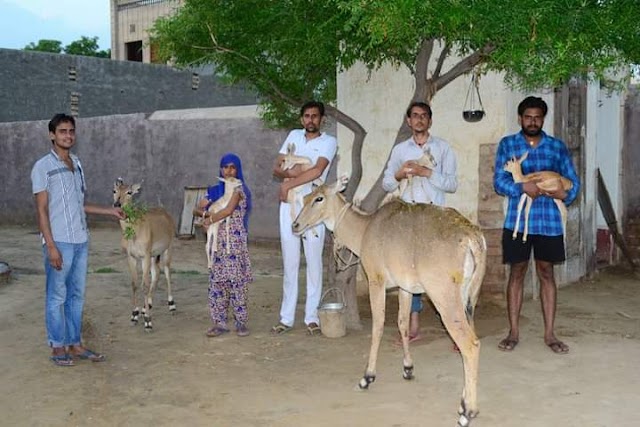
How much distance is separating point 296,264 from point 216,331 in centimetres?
100

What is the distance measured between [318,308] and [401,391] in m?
1.74

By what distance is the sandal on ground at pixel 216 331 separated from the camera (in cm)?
702

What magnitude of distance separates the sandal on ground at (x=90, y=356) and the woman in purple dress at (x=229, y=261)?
1.10 metres

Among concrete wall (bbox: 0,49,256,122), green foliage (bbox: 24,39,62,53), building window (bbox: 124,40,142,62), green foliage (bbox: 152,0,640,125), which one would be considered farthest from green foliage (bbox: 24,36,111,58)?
green foliage (bbox: 152,0,640,125)

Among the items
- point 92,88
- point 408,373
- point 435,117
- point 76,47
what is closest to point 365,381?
point 408,373

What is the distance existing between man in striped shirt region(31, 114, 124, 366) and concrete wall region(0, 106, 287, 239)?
25.8 ft

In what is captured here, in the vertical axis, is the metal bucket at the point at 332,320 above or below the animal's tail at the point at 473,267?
below

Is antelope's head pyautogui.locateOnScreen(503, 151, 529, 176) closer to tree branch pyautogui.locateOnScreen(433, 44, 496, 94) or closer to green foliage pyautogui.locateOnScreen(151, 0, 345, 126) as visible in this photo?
tree branch pyautogui.locateOnScreen(433, 44, 496, 94)

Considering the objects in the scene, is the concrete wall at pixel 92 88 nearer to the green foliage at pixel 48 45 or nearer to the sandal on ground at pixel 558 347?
the sandal on ground at pixel 558 347

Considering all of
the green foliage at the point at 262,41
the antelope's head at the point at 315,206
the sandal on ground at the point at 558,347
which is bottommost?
the sandal on ground at the point at 558,347

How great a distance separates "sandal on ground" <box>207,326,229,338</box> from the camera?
23.0ft

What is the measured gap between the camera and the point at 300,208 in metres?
6.80

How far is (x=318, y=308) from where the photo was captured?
6938 millimetres

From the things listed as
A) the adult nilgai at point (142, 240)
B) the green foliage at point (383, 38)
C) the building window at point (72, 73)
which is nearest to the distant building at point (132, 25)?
the building window at point (72, 73)
